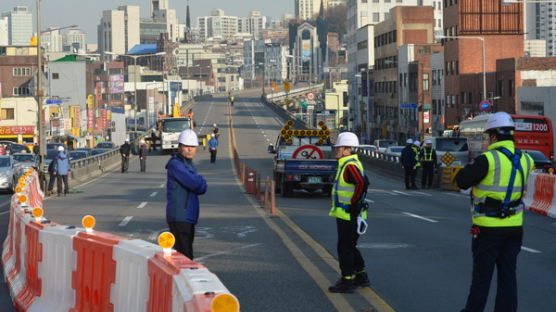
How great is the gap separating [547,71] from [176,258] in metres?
75.4

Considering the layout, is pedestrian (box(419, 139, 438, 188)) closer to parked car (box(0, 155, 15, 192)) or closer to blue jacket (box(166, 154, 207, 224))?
parked car (box(0, 155, 15, 192))

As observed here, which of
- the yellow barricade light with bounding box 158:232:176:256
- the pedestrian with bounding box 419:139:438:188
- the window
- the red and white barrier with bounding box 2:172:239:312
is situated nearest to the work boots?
the red and white barrier with bounding box 2:172:239:312

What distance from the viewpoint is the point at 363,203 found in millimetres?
11734

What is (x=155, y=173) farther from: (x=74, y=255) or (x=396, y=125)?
(x=396, y=125)

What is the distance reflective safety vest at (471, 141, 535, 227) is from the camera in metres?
8.91

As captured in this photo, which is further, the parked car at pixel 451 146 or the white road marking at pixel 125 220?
the parked car at pixel 451 146

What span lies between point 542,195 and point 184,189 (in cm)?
1669

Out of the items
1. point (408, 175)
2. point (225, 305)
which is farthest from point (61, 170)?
point (225, 305)

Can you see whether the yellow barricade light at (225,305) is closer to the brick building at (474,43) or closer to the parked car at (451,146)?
the parked car at (451,146)

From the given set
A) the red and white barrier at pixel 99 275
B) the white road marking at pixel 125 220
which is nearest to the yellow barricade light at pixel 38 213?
the red and white barrier at pixel 99 275

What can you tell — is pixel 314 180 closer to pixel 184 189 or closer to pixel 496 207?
pixel 184 189

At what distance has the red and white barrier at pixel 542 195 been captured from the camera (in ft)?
81.4

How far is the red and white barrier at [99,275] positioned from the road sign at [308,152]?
1784 centimetres

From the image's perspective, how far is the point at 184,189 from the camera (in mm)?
11039
